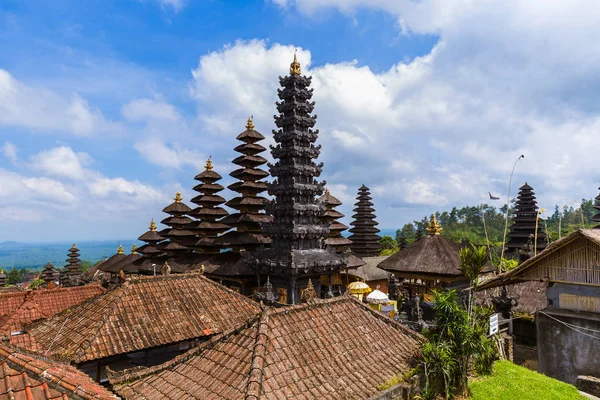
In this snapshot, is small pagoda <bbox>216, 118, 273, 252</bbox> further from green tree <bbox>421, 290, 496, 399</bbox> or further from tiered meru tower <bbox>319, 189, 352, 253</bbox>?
green tree <bbox>421, 290, 496, 399</bbox>

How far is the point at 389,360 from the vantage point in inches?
391

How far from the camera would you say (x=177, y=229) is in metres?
38.9

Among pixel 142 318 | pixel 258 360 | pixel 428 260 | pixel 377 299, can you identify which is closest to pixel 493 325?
pixel 258 360

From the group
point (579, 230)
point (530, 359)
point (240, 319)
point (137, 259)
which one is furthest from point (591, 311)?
point (137, 259)

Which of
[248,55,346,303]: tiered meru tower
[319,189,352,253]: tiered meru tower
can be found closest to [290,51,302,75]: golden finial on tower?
[248,55,346,303]: tiered meru tower

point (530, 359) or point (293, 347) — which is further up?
point (293, 347)

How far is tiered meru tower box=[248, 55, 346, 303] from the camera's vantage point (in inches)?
977

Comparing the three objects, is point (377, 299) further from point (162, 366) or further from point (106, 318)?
point (162, 366)

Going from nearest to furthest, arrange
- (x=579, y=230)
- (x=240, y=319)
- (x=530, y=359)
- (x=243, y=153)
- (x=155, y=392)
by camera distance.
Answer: (x=155, y=392)
(x=579, y=230)
(x=240, y=319)
(x=530, y=359)
(x=243, y=153)

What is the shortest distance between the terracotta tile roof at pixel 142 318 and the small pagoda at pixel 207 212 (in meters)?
18.1

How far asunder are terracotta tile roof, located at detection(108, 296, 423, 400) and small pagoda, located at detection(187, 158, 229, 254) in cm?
2433

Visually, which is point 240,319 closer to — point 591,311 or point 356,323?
point 356,323

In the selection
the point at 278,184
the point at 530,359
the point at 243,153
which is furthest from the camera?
the point at 243,153

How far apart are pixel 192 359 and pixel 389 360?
507 cm
